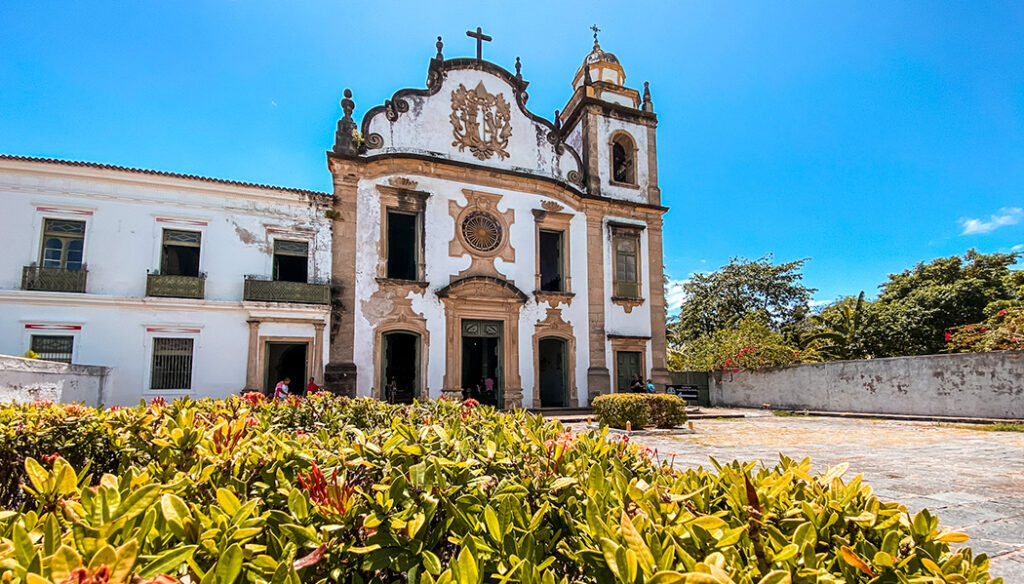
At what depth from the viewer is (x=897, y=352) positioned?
23.9 meters

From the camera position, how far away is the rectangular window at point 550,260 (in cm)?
1735

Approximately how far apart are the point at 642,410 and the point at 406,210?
28.9ft

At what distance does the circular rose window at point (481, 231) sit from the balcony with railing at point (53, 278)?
9.56m

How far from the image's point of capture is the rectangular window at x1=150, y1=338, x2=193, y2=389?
12.4m

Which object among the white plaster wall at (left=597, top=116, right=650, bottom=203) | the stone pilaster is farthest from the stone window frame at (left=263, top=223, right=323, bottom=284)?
the white plaster wall at (left=597, top=116, right=650, bottom=203)

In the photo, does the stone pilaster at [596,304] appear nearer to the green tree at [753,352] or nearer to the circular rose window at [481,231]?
the circular rose window at [481,231]

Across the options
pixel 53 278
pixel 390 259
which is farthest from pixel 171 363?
pixel 390 259

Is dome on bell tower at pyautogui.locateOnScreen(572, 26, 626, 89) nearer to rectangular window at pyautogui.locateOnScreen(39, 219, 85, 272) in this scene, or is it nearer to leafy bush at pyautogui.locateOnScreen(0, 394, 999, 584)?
rectangular window at pyautogui.locateOnScreen(39, 219, 85, 272)

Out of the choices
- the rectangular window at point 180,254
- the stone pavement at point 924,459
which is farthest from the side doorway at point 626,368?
the rectangular window at point 180,254

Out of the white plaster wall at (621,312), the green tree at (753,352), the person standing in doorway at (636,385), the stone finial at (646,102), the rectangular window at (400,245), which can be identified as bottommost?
the person standing in doorway at (636,385)

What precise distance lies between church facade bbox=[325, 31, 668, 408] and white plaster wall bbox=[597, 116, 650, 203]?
0.17ft

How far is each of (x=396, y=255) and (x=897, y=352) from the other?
914 inches

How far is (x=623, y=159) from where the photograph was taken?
62.0 ft

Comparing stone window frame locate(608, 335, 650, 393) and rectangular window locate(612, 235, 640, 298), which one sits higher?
rectangular window locate(612, 235, 640, 298)
